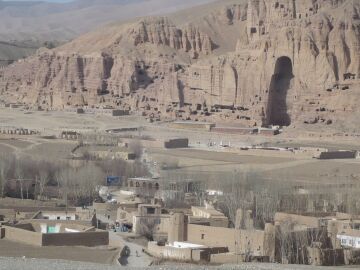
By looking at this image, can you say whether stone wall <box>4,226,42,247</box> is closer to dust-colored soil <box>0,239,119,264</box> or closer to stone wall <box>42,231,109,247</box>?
stone wall <box>42,231,109,247</box>

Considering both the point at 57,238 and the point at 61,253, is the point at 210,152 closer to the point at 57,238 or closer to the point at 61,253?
the point at 57,238

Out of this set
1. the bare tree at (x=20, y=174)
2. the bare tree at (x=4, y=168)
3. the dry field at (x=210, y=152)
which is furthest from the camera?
the dry field at (x=210, y=152)

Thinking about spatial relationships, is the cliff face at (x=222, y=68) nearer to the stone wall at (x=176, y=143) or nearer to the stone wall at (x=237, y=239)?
the stone wall at (x=176, y=143)

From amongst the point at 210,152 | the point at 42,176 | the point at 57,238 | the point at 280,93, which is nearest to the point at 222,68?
the point at 280,93

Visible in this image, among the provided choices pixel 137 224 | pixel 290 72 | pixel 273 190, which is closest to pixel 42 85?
pixel 290 72

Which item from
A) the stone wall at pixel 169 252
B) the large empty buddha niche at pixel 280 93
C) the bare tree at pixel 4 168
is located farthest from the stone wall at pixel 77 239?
the large empty buddha niche at pixel 280 93

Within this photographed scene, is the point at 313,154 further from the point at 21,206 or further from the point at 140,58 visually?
the point at 140,58

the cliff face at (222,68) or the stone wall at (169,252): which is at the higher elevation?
the cliff face at (222,68)
